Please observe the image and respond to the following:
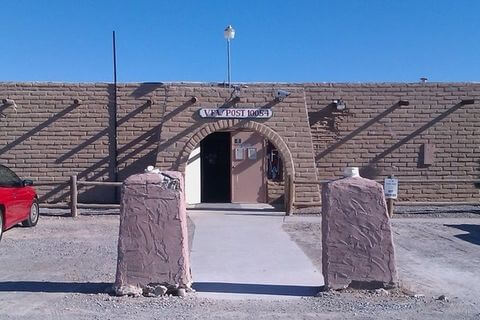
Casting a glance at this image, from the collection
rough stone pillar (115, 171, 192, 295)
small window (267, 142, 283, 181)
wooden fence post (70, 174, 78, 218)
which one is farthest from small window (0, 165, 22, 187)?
small window (267, 142, 283, 181)

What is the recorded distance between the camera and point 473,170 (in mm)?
21391

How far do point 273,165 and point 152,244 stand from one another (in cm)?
1419

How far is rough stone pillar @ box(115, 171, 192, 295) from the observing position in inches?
340

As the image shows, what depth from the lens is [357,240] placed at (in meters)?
8.70

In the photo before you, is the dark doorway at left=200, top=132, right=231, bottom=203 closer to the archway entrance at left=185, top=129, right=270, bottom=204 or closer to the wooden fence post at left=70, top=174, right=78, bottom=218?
the archway entrance at left=185, top=129, right=270, bottom=204

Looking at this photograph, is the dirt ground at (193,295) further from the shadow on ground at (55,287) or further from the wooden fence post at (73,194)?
the wooden fence post at (73,194)

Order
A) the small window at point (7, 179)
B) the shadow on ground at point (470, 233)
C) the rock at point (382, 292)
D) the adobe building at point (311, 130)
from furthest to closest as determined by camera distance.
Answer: the adobe building at point (311, 130) < the small window at point (7, 179) < the shadow on ground at point (470, 233) < the rock at point (382, 292)

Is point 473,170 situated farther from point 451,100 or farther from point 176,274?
point 176,274

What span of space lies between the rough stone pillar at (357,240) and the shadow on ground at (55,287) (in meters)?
3.06

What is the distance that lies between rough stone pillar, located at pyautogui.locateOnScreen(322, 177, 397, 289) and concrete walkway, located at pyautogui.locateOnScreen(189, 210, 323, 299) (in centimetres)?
57

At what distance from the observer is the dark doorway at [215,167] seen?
2298cm

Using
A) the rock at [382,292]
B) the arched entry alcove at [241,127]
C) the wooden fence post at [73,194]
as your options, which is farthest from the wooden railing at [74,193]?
the rock at [382,292]

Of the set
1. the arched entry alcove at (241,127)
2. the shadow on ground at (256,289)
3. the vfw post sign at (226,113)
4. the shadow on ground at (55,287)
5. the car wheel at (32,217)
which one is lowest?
the shadow on ground at (256,289)

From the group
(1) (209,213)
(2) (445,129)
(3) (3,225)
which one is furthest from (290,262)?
(2) (445,129)
